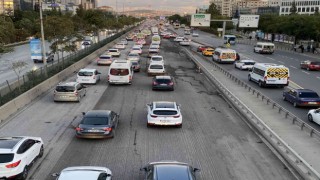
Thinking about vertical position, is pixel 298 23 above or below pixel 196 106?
above

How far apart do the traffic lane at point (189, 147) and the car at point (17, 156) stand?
0.93 m

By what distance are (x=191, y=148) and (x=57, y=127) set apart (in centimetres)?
758

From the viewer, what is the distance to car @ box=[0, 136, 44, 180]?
12898mm

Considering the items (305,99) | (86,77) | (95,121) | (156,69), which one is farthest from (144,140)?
(156,69)

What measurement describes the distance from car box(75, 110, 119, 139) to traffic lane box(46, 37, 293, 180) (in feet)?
1.26

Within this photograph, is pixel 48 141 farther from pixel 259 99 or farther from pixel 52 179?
pixel 259 99

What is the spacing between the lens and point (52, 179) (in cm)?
1376

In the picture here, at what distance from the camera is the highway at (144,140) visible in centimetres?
1502

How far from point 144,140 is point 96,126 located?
2.35m

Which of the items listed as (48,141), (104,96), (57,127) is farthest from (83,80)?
(48,141)

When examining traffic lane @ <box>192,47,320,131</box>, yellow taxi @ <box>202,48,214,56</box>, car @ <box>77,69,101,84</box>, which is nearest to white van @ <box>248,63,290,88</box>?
traffic lane @ <box>192,47,320,131</box>

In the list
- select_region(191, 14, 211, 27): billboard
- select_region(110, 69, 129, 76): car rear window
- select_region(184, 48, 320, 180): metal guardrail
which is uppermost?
select_region(191, 14, 211, 27): billboard

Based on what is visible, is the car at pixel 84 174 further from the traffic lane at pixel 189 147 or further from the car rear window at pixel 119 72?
the car rear window at pixel 119 72

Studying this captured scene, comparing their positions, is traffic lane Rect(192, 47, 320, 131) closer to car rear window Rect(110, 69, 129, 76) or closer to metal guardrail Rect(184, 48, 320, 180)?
metal guardrail Rect(184, 48, 320, 180)
